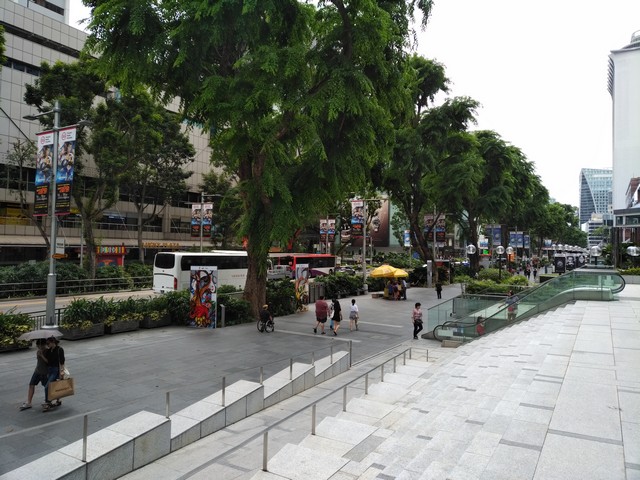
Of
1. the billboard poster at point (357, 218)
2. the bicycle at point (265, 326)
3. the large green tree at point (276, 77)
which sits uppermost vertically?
the large green tree at point (276, 77)

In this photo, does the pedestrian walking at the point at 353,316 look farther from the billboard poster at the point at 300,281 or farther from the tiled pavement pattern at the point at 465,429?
the tiled pavement pattern at the point at 465,429

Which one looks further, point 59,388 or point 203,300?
point 203,300

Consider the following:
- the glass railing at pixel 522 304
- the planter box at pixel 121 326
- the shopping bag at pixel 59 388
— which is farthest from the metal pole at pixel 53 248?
the glass railing at pixel 522 304

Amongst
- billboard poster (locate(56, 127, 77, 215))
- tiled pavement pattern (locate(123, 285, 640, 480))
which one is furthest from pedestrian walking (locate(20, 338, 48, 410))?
billboard poster (locate(56, 127, 77, 215))

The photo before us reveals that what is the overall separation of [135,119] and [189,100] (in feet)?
42.3

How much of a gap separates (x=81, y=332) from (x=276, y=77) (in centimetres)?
1122

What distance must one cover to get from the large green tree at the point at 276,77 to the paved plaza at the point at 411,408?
6.41 meters

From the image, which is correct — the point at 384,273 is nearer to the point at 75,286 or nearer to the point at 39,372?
the point at 75,286

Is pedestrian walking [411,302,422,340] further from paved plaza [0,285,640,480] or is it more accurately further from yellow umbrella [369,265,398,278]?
yellow umbrella [369,265,398,278]

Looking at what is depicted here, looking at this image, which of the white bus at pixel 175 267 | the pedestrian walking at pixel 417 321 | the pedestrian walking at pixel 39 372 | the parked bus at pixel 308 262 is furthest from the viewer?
the parked bus at pixel 308 262

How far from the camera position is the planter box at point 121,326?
16109mm

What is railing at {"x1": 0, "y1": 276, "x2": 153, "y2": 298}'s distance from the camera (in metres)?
25.7

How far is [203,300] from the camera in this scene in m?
18.3

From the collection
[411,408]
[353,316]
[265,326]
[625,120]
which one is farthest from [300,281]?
[625,120]
